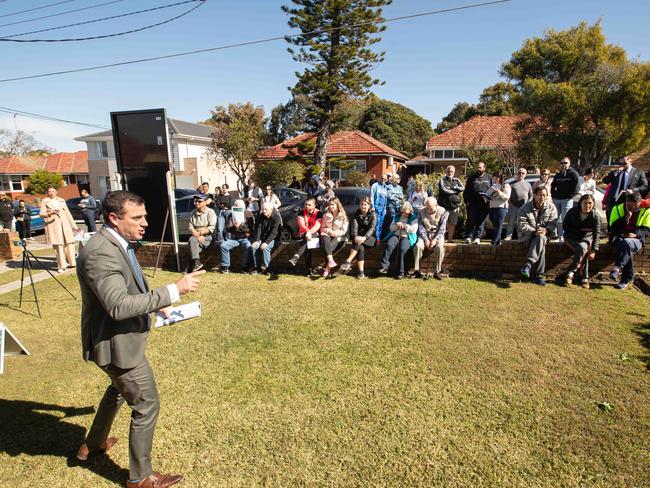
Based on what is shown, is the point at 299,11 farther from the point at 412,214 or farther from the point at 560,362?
the point at 560,362

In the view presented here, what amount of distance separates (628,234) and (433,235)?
3113 mm

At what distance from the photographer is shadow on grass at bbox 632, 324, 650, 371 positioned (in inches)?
169

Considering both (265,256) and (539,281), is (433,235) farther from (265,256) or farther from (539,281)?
(265,256)

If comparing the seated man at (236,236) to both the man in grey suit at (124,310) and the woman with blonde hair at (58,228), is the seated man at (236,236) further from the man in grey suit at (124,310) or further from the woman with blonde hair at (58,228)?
the man in grey suit at (124,310)

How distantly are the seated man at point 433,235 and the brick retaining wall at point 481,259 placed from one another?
0.19m

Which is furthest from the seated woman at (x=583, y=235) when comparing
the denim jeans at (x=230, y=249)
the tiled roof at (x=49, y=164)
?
the tiled roof at (x=49, y=164)

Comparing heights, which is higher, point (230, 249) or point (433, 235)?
point (433, 235)

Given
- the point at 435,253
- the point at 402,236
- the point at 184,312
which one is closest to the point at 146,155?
the point at 402,236

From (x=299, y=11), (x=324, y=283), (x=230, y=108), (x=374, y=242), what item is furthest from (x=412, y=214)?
(x=230, y=108)

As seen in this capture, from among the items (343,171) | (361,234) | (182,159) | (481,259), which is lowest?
(481,259)

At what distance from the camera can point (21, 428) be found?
3.52 metres

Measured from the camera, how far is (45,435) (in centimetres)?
343

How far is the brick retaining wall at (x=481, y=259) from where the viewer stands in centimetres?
686

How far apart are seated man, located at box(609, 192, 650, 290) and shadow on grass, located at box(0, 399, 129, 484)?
7.39 metres
